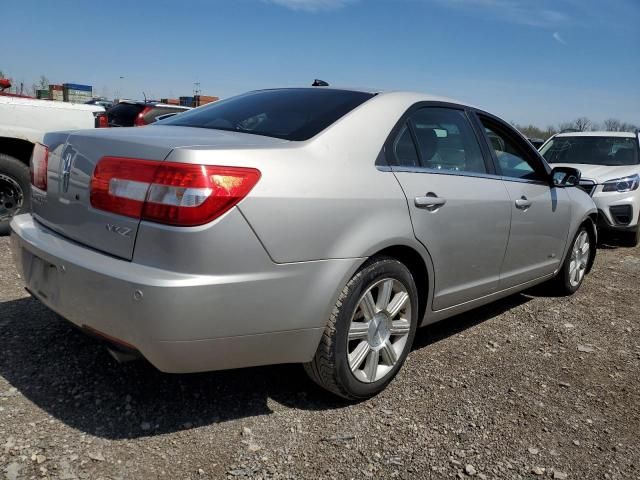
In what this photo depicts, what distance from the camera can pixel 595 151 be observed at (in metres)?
8.17

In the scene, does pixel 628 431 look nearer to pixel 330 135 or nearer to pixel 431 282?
pixel 431 282

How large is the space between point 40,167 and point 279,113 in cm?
121

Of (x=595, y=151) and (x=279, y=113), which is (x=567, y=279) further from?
(x=595, y=151)

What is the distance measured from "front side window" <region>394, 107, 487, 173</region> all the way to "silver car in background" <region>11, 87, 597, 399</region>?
12 millimetres

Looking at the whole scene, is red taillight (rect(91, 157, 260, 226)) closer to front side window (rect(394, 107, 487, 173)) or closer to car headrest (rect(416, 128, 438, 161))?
front side window (rect(394, 107, 487, 173))

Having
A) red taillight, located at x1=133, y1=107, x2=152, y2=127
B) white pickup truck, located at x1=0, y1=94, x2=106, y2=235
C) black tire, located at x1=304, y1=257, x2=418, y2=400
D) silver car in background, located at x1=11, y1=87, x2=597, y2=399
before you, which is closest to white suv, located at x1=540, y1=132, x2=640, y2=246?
silver car in background, located at x1=11, y1=87, x2=597, y2=399

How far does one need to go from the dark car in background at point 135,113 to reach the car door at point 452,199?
325 inches

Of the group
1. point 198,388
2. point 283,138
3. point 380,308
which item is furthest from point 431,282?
point 198,388

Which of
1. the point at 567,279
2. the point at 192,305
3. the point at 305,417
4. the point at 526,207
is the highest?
the point at 526,207

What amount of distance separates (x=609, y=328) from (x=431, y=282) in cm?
208

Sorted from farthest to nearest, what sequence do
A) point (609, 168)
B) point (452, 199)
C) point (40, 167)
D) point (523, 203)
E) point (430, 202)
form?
1. point (609, 168)
2. point (523, 203)
3. point (452, 199)
4. point (430, 202)
5. point (40, 167)

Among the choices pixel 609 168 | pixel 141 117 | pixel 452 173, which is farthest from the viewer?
pixel 141 117

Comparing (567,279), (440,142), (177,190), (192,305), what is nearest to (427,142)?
(440,142)

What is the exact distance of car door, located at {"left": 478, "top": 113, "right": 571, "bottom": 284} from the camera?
11.9ft
